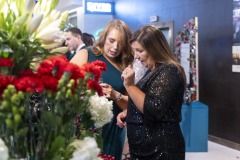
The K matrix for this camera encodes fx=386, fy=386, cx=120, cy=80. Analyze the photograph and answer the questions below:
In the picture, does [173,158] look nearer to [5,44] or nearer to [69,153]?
[69,153]

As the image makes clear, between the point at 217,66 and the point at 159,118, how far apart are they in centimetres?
406

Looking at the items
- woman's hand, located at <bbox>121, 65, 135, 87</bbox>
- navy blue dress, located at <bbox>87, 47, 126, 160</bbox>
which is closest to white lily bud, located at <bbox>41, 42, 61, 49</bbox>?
woman's hand, located at <bbox>121, 65, 135, 87</bbox>

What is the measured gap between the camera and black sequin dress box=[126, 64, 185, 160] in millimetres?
1838

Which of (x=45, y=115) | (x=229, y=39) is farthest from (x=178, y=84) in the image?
(x=229, y=39)

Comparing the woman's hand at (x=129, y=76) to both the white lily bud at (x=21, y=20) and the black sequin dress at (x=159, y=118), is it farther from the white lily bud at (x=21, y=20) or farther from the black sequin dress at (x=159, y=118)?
the white lily bud at (x=21, y=20)

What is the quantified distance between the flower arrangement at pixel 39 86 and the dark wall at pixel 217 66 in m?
4.63

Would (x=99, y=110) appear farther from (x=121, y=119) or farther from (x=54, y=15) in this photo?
(x=121, y=119)

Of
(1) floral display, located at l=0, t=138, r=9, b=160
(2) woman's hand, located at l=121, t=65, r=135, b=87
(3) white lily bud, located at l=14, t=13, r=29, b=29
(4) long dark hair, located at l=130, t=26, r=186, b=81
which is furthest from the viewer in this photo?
(4) long dark hair, located at l=130, t=26, r=186, b=81

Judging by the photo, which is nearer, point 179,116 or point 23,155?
point 23,155

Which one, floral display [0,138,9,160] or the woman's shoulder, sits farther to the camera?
the woman's shoulder

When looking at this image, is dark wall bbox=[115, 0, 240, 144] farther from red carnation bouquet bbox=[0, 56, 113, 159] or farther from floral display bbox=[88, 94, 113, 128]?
red carnation bouquet bbox=[0, 56, 113, 159]

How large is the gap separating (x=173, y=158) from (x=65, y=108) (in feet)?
3.75

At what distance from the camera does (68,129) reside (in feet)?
3.13

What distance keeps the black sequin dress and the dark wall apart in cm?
361
